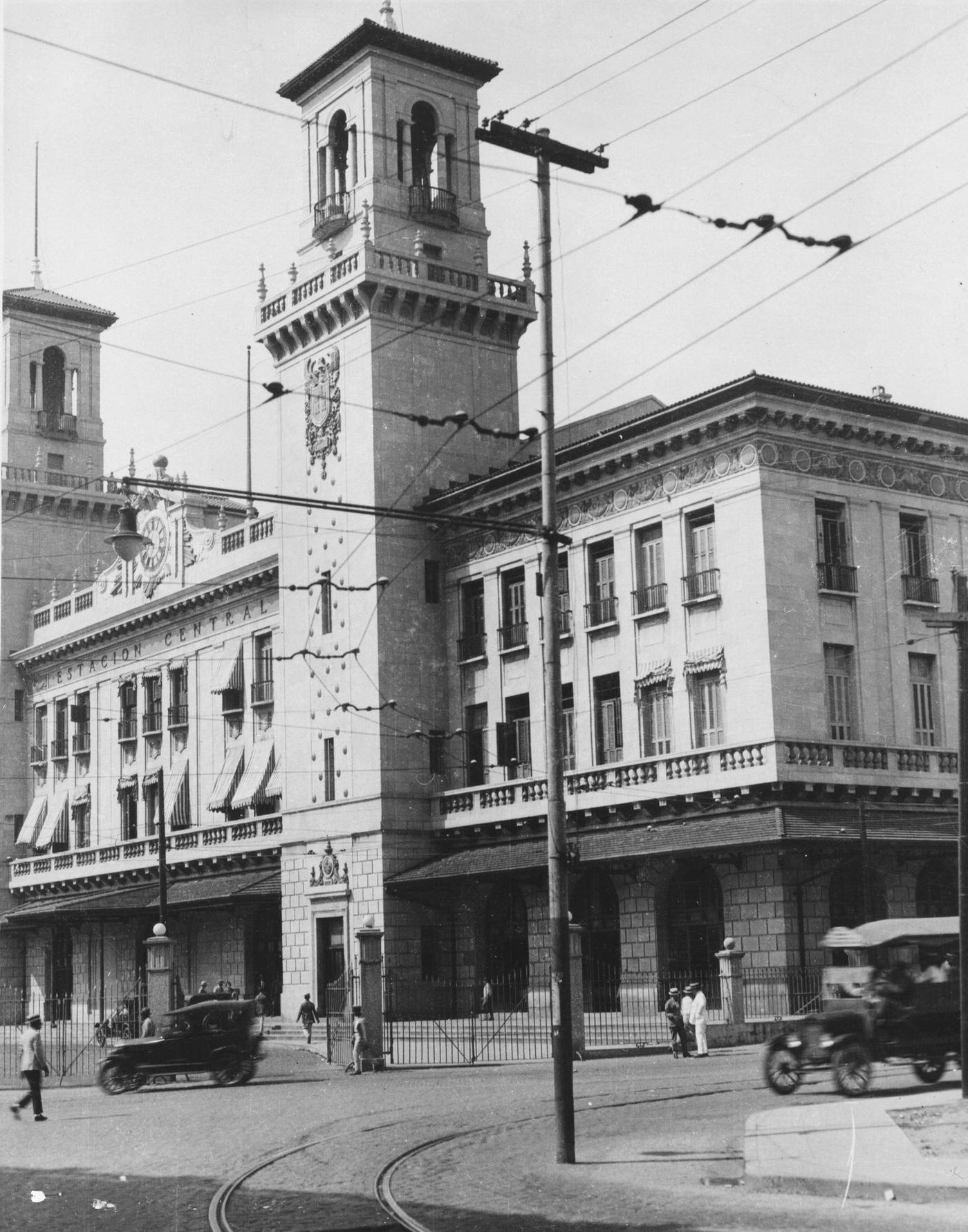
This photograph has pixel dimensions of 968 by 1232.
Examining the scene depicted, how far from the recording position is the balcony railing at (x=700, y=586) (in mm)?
38641

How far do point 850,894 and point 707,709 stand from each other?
530cm

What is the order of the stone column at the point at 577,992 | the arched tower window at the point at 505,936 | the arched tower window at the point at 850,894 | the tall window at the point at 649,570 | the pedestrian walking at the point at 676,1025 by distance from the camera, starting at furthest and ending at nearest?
the arched tower window at the point at 505,936 → the tall window at the point at 649,570 → the arched tower window at the point at 850,894 → the stone column at the point at 577,992 → the pedestrian walking at the point at 676,1025

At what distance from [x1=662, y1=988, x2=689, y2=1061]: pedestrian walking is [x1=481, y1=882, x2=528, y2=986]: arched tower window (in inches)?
399

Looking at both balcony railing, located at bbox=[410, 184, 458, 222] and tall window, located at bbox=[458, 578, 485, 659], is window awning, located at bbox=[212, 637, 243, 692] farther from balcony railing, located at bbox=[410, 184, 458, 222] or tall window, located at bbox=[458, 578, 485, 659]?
balcony railing, located at bbox=[410, 184, 458, 222]

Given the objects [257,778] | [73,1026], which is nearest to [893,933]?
[257,778]

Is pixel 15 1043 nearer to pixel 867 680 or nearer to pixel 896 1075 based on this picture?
pixel 867 680

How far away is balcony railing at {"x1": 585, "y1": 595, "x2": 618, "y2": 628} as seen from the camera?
137ft

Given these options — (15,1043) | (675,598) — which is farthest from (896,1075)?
(15,1043)

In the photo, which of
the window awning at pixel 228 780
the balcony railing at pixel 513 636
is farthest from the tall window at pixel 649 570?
the window awning at pixel 228 780

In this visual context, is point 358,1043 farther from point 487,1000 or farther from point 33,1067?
point 487,1000

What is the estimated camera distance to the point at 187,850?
185 ft

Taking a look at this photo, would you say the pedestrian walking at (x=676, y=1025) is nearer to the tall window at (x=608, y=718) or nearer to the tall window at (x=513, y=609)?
the tall window at (x=608, y=718)

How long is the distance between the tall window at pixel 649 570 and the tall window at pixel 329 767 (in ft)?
36.7

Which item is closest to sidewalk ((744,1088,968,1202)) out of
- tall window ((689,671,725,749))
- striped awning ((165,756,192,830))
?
tall window ((689,671,725,749))
